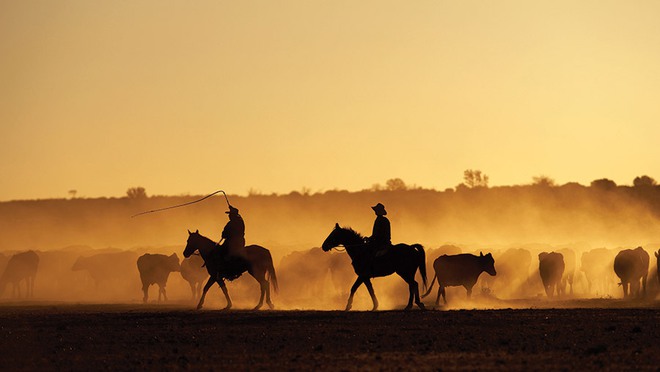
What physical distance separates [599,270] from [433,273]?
21.3 feet

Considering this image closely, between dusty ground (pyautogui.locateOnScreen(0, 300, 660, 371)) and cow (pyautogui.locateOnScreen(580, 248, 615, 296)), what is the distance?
2149cm

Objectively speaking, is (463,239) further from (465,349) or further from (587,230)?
(465,349)

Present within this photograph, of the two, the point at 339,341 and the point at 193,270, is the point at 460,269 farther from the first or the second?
the point at 339,341

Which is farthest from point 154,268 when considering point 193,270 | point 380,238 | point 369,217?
point 369,217

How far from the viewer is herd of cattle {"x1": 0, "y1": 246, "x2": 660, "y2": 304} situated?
43.5 metres

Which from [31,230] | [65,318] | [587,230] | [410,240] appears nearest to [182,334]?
[65,318]

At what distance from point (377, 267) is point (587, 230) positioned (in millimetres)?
66782

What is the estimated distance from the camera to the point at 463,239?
97062mm

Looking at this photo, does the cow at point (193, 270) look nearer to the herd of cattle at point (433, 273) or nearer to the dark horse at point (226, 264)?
the herd of cattle at point (433, 273)

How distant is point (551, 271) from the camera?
156 ft

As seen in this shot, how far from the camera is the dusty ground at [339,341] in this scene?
21.2 m

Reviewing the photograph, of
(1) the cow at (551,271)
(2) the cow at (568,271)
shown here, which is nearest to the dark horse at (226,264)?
(1) the cow at (551,271)

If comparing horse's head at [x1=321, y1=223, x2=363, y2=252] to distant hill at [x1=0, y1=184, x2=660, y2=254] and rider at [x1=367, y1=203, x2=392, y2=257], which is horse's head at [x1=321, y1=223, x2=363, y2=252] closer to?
rider at [x1=367, y1=203, x2=392, y2=257]

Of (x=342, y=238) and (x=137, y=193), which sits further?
(x=137, y=193)
